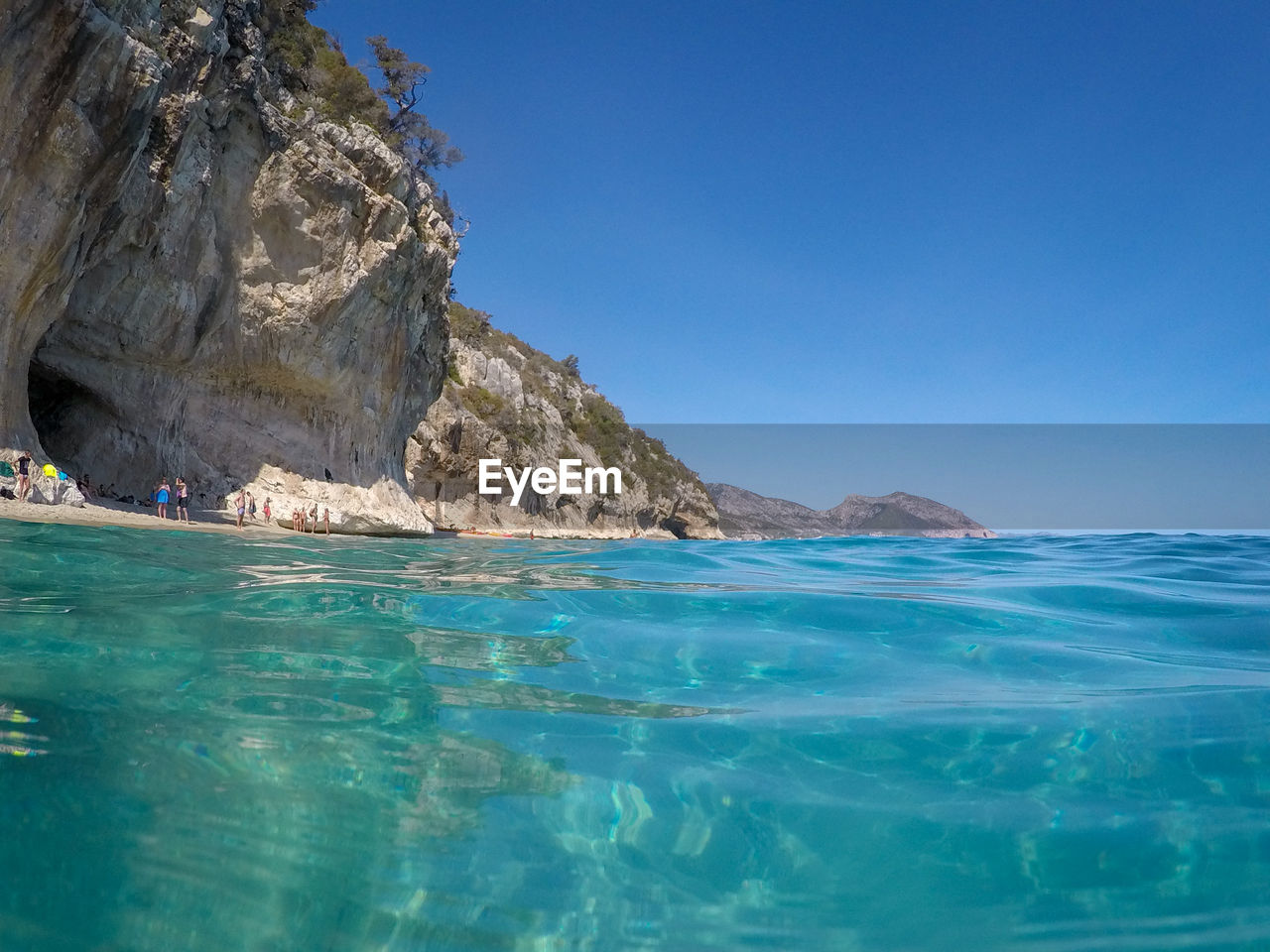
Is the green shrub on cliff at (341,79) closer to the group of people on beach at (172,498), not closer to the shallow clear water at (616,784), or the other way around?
the group of people on beach at (172,498)

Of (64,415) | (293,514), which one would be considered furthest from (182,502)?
(64,415)

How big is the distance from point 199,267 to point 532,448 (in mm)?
28584

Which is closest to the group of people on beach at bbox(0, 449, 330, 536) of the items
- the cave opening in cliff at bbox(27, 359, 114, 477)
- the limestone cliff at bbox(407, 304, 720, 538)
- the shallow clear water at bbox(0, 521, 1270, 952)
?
the cave opening in cliff at bbox(27, 359, 114, 477)

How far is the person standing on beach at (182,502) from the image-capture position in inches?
666

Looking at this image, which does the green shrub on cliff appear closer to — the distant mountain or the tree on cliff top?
the tree on cliff top

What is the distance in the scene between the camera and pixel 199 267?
18.9m

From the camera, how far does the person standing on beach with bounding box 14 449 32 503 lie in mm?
12883

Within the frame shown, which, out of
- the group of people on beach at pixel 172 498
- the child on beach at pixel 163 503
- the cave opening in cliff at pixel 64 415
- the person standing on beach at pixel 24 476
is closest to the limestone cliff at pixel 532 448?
the group of people on beach at pixel 172 498

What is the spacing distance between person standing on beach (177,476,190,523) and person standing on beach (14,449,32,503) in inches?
127

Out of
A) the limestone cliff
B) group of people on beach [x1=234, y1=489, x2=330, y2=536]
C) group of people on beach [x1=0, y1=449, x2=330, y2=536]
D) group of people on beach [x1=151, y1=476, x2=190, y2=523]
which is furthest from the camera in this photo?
the limestone cliff

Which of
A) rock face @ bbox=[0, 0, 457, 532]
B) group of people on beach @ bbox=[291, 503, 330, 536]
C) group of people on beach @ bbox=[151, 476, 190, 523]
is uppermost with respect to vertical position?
rock face @ bbox=[0, 0, 457, 532]

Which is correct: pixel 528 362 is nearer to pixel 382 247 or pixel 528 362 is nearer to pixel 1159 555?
pixel 382 247

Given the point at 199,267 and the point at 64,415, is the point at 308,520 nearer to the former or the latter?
the point at 64,415

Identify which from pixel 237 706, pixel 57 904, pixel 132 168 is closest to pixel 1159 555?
pixel 237 706
